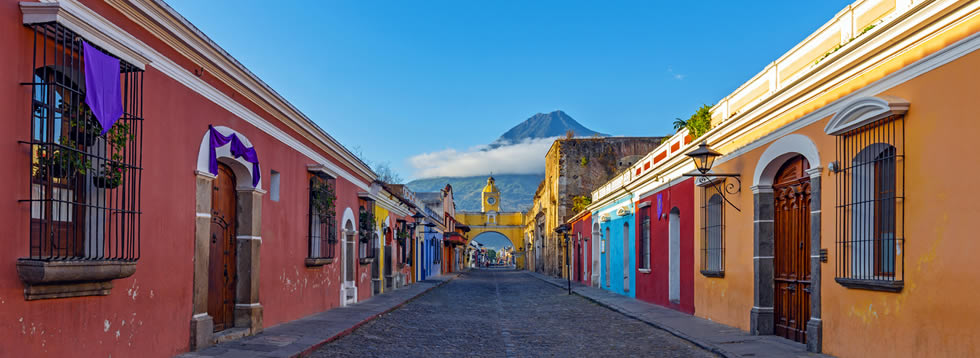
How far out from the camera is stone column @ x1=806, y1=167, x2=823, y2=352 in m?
8.69

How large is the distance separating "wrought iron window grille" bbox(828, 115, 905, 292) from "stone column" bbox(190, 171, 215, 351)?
7334 millimetres

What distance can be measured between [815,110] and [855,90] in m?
1.00

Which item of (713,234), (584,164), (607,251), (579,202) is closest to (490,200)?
(584,164)

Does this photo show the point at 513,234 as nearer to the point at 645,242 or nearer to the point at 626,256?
the point at 626,256

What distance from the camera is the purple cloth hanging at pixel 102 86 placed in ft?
19.4

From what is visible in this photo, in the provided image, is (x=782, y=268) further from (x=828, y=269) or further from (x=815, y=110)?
(x=815, y=110)

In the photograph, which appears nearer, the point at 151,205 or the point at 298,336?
the point at 151,205

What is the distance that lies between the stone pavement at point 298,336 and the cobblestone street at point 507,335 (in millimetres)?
205

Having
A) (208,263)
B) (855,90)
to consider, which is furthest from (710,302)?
(208,263)

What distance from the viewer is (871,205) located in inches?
301

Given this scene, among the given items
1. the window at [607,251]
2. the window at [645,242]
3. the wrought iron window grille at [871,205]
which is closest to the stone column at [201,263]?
the wrought iron window grille at [871,205]

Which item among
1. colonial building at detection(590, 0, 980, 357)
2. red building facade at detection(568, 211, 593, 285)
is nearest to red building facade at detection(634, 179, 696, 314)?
colonial building at detection(590, 0, 980, 357)

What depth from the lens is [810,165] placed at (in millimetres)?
9273

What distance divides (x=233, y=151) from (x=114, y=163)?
3.48 metres
